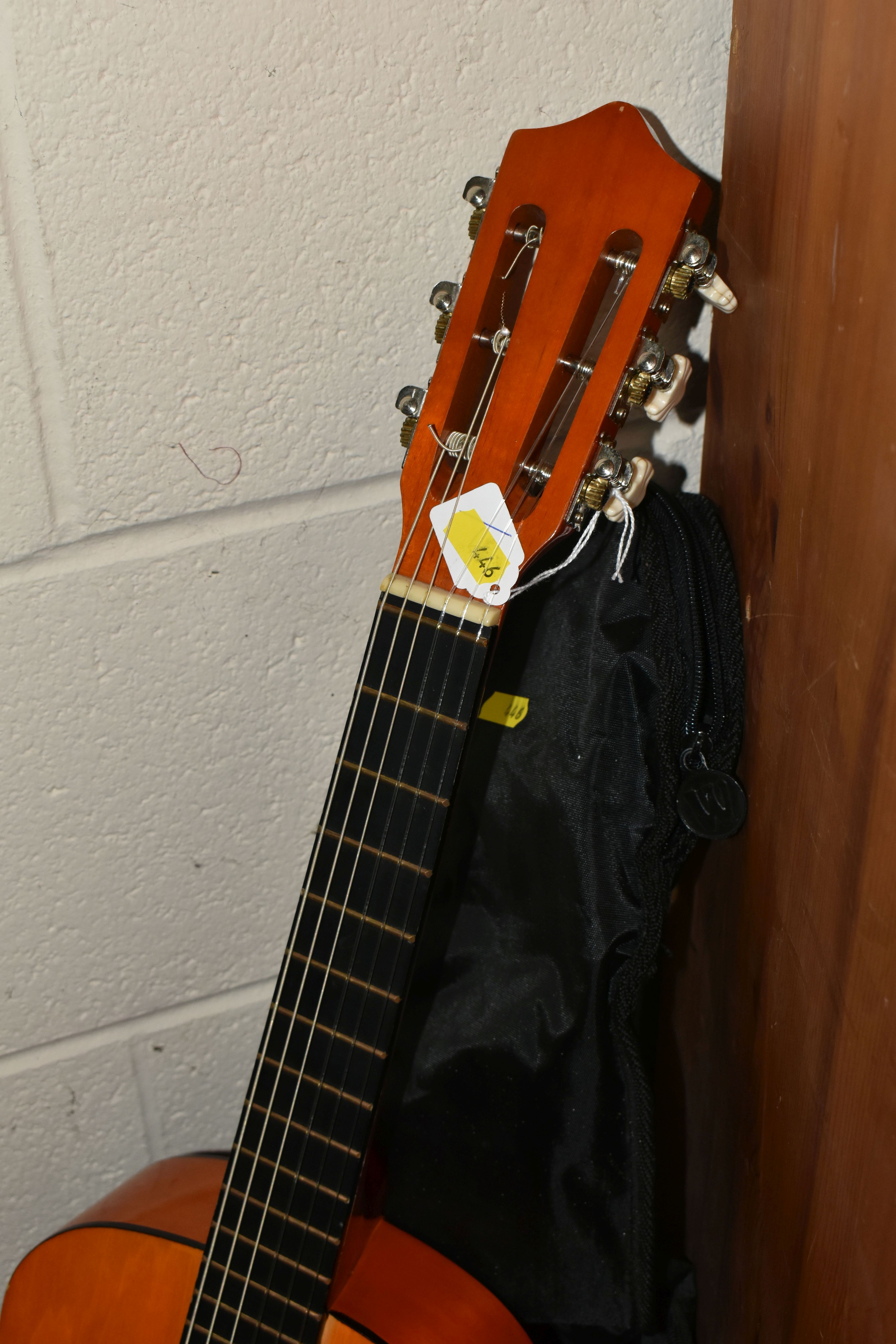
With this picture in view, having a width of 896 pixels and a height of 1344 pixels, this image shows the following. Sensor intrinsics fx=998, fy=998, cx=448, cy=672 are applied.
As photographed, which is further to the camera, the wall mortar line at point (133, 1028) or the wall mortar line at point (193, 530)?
the wall mortar line at point (133, 1028)

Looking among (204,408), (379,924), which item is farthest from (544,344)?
(379,924)

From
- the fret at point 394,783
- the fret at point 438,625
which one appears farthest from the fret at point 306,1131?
the fret at point 438,625

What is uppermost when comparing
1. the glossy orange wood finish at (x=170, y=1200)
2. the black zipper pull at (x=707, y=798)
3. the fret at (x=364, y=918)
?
the black zipper pull at (x=707, y=798)

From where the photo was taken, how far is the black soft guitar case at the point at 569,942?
67 centimetres

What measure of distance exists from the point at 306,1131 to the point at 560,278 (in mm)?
558

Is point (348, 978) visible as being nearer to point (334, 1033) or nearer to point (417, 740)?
point (334, 1033)

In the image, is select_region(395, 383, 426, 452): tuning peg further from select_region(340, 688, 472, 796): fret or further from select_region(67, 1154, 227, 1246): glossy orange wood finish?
select_region(67, 1154, 227, 1246): glossy orange wood finish

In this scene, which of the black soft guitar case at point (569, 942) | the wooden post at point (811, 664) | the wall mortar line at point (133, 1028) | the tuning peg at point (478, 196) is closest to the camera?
the wooden post at point (811, 664)

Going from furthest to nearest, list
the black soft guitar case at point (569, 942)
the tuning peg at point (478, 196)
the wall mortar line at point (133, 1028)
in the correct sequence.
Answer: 1. the wall mortar line at point (133, 1028)
2. the black soft guitar case at point (569, 942)
3. the tuning peg at point (478, 196)

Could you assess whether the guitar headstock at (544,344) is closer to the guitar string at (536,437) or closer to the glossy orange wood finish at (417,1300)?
the guitar string at (536,437)

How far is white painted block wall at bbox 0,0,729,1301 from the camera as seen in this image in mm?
607

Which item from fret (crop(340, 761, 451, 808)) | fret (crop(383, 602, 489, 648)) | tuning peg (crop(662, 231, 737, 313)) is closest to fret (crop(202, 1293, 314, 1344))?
fret (crop(340, 761, 451, 808))

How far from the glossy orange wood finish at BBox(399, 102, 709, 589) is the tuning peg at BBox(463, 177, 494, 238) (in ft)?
0.03

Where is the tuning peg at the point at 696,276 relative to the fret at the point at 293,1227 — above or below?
above
